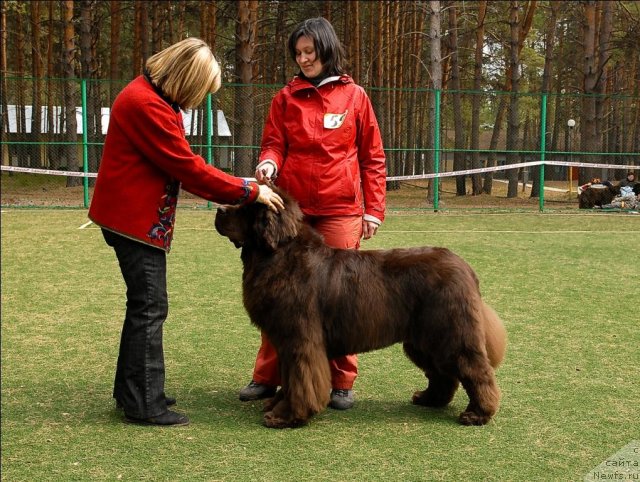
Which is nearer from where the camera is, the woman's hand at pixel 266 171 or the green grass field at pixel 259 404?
the green grass field at pixel 259 404

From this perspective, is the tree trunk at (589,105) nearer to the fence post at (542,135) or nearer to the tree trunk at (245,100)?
the fence post at (542,135)

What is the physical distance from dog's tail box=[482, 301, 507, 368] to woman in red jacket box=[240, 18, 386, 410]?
2.96 feet

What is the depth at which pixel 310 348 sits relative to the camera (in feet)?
13.5

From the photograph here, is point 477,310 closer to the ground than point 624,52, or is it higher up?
closer to the ground

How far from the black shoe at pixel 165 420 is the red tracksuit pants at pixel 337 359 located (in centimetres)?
71

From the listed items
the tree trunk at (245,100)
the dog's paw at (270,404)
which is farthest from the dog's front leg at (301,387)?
the tree trunk at (245,100)

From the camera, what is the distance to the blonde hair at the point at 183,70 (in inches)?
154

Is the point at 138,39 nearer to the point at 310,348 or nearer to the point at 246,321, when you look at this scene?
the point at 246,321

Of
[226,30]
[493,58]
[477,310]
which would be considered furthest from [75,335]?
[493,58]

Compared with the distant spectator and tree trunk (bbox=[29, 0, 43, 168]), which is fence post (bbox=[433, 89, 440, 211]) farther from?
tree trunk (bbox=[29, 0, 43, 168])

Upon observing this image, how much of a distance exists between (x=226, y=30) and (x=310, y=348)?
30.3 metres

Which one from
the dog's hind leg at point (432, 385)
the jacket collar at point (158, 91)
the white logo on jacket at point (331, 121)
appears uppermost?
the jacket collar at point (158, 91)

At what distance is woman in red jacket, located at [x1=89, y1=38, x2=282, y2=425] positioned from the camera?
389 centimetres

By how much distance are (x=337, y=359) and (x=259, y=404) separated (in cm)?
56
